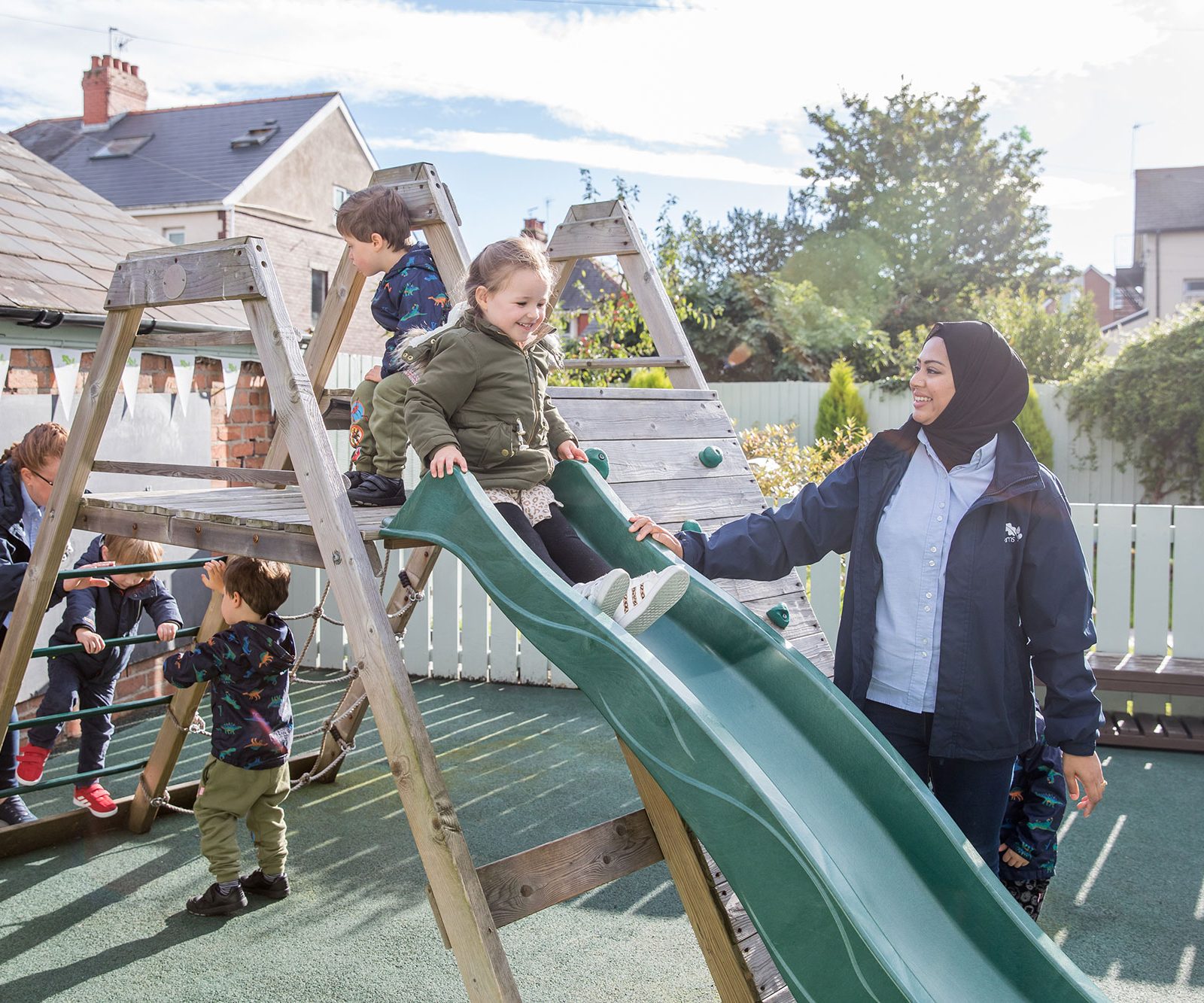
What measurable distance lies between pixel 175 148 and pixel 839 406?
19811 mm

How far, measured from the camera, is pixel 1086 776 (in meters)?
2.38

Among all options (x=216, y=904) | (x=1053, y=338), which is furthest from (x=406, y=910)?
(x=1053, y=338)

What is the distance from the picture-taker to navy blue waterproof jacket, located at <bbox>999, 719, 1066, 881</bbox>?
269cm

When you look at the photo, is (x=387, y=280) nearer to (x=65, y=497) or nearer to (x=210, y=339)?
(x=210, y=339)

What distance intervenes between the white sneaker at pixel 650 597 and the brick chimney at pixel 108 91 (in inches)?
1278

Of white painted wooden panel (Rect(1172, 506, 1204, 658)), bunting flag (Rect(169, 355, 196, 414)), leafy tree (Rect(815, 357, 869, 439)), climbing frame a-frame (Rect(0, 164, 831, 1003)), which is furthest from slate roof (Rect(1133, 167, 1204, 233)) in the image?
climbing frame a-frame (Rect(0, 164, 831, 1003))

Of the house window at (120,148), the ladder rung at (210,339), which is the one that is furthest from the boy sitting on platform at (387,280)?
the house window at (120,148)

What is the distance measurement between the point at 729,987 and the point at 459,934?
0.73m

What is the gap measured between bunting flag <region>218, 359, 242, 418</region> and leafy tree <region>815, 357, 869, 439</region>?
11.9 metres

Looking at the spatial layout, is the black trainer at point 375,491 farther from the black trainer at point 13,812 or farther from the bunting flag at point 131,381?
the bunting flag at point 131,381

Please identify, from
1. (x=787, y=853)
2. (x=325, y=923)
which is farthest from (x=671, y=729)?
(x=325, y=923)

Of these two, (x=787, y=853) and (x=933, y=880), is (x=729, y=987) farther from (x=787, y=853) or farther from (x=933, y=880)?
(x=787, y=853)

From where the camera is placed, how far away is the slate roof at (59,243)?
18.1ft

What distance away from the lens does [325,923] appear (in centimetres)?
356
